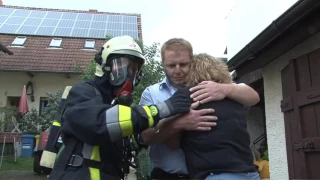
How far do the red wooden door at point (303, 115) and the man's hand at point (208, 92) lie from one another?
2.26 meters

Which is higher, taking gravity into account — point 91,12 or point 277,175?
point 91,12

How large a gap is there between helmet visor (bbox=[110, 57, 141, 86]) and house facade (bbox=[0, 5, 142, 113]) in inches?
411

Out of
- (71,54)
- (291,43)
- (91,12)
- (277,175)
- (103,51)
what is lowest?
(277,175)

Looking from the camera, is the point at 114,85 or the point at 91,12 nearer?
the point at 114,85

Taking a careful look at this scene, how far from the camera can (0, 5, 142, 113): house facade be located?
15.5m

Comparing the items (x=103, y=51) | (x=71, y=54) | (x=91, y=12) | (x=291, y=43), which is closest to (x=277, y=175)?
(x=291, y=43)

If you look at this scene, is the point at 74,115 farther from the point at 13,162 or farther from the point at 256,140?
the point at 13,162

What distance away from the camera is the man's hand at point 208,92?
7.00 ft

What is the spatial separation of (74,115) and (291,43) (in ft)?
→ 10.4

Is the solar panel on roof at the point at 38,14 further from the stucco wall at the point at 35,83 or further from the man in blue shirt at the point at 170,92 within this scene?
the man in blue shirt at the point at 170,92

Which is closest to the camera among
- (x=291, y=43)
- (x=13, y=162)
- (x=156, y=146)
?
(x=156, y=146)

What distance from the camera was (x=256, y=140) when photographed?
8672mm

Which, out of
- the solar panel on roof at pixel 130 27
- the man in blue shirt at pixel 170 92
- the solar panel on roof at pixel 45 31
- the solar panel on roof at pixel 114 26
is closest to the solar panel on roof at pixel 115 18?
the solar panel on roof at pixel 114 26

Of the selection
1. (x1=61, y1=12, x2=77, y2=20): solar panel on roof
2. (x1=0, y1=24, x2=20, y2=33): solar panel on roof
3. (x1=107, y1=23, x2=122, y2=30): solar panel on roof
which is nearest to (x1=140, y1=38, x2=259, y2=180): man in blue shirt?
(x1=107, y1=23, x2=122, y2=30): solar panel on roof
